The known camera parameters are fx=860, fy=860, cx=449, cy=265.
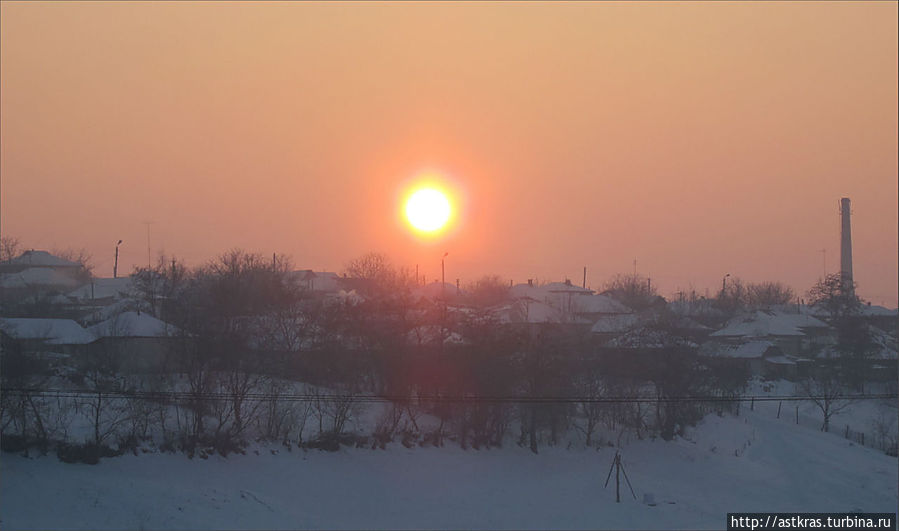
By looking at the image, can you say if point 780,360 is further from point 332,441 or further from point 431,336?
point 332,441

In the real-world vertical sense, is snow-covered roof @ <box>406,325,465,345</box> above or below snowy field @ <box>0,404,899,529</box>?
above

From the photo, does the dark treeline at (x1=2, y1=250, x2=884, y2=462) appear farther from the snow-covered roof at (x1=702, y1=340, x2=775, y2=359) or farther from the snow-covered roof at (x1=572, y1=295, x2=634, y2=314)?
the snow-covered roof at (x1=572, y1=295, x2=634, y2=314)

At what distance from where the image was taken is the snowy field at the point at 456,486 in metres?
26.2

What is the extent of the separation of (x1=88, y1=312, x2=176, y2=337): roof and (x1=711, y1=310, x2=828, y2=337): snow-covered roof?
140ft

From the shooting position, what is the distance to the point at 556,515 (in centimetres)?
3041

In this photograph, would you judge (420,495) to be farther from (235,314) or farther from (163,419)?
(235,314)

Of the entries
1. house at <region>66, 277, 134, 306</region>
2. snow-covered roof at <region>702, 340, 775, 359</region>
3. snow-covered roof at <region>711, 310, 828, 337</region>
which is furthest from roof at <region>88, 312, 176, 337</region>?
snow-covered roof at <region>711, 310, 828, 337</region>

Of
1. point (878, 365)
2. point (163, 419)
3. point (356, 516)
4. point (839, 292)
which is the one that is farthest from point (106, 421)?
point (839, 292)

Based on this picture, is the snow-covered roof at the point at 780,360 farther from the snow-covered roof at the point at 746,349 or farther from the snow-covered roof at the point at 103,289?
the snow-covered roof at the point at 103,289

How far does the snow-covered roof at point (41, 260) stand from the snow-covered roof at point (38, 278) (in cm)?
218

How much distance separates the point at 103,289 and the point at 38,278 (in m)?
5.68

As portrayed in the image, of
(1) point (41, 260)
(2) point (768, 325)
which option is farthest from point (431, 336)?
(1) point (41, 260)

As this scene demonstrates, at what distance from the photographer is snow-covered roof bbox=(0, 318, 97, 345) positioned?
3556cm

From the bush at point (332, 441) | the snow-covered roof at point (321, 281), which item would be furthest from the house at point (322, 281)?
the bush at point (332, 441)
